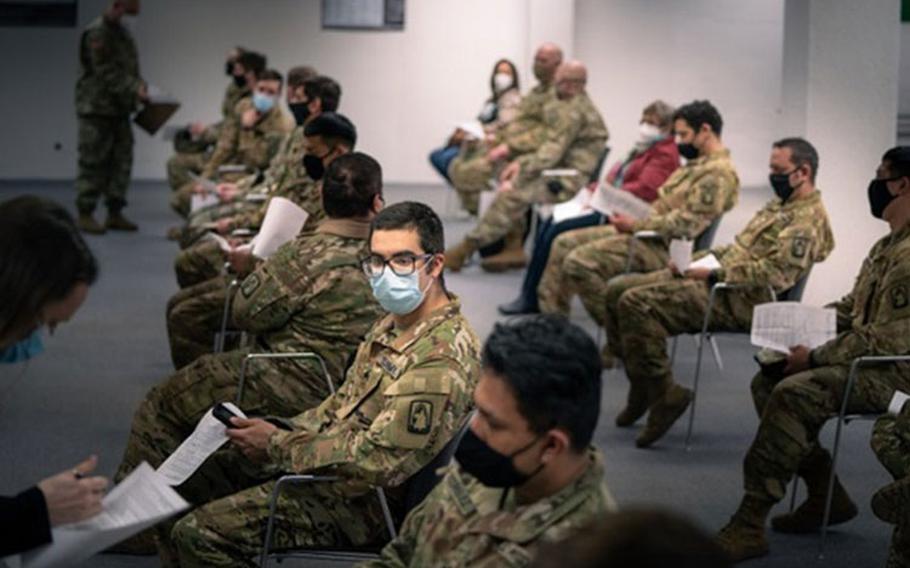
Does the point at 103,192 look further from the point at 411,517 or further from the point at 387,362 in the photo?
the point at 411,517

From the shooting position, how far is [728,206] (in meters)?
7.90

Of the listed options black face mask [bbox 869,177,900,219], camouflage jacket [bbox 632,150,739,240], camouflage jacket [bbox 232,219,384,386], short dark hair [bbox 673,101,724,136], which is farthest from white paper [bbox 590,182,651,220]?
camouflage jacket [bbox 232,219,384,386]

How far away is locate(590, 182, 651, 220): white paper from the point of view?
8219 millimetres

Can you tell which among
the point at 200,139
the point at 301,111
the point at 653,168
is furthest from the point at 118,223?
the point at 653,168

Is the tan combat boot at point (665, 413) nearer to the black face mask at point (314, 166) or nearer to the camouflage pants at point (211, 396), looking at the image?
the black face mask at point (314, 166)

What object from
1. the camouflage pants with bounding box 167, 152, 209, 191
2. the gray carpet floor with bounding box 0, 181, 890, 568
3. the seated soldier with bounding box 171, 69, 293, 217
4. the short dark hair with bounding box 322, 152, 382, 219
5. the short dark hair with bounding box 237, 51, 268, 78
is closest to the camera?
the short dark hair with bounding box 322, 152, 382, 219

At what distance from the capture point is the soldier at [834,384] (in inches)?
214

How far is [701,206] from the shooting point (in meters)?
7.85

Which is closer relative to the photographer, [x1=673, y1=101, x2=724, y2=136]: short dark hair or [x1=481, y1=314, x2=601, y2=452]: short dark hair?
[x1=481, y1=314, x2=601, y2=452]: short dark hair

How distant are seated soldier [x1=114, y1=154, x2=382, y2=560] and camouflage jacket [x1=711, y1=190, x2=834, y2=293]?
2.07m

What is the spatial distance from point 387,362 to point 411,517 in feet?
3.16

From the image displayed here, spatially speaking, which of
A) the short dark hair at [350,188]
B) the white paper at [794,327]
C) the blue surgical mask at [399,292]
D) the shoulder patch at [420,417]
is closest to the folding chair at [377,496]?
the shoulder patch at [420,417]

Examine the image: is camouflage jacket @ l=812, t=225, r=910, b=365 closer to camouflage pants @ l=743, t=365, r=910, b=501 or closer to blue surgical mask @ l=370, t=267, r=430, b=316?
camouflage pants @ l=743, t=365, r=910, b=501

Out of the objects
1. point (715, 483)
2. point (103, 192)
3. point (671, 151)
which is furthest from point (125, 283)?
point (715, 483)
